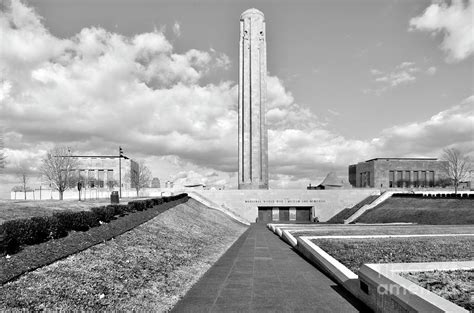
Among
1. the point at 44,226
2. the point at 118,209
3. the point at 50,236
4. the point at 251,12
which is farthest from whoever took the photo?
the point at 251,12

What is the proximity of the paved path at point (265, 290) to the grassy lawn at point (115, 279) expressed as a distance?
67 centimetres

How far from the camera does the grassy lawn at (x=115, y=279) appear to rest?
9.53m

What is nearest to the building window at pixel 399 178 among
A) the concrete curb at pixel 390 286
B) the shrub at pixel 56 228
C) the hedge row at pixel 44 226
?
the concrete curb at pixel 390 286

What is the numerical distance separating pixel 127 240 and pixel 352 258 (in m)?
10.2

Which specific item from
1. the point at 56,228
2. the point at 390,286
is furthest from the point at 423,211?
the point at 56,228

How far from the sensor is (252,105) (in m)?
78.4

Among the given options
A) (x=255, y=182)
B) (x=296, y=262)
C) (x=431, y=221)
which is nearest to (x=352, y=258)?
(x=296, y=262)

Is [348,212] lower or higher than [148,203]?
lower

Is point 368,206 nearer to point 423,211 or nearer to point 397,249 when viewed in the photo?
point 423,211

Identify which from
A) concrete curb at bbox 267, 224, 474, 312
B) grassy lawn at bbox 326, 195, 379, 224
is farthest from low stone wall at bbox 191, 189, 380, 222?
concrete curb at bbox 267, 224, 474, 312

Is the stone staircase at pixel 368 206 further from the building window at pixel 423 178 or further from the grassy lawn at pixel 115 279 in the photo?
the building window at pixel 423 178

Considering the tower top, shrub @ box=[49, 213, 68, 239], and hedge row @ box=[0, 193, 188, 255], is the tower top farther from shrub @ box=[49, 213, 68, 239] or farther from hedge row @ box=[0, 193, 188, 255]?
shrub @ box=[49, 213, 68, 239]

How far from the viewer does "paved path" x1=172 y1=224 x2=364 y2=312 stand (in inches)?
429

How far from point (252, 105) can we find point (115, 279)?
68.5m
